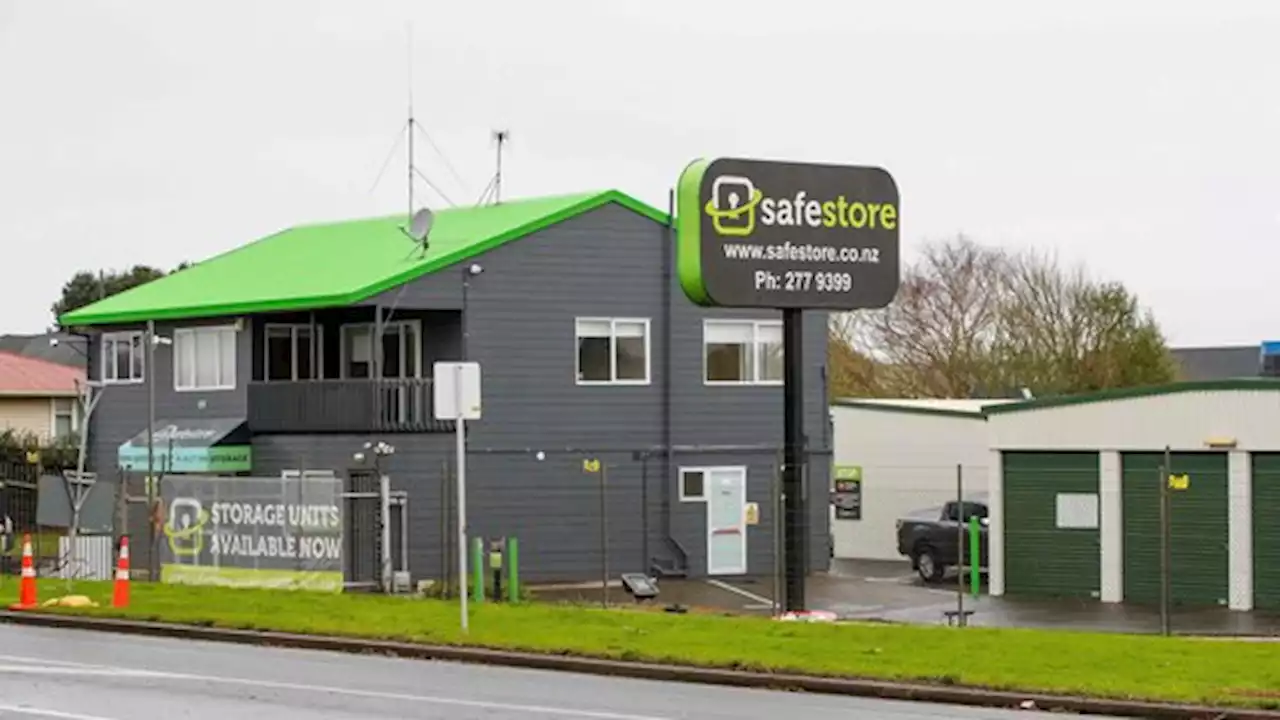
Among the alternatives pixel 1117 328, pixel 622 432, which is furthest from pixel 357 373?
pixel 1117 328

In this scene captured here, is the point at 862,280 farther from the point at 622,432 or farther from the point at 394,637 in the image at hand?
the point at 622,432

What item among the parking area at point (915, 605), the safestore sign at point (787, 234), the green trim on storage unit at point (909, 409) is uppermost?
the safestore sign at point (787, 234)

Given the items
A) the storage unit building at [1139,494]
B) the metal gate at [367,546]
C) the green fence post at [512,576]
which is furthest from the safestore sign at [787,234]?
the metal gate at [367,546]

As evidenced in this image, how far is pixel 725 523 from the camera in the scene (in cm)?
4462

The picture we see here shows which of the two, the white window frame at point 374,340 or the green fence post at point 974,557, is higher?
the white window frame at point 374,340

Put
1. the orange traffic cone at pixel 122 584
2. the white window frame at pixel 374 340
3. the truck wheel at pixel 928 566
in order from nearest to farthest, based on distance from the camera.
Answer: the orange traffic cone at pixel 122 584, the truck wheel at pixel 928 566, the white window frame at pixel 374 340

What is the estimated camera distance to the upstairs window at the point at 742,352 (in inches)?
1789

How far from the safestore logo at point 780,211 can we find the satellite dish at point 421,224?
44.7 feet

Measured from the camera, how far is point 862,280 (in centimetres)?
3128

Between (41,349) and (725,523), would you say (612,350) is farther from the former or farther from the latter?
(41,349)

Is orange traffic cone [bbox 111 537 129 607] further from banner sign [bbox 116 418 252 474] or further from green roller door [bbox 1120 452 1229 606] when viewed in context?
green roller door [bbox 1120 452 1229 606]

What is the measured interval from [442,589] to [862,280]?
904cm

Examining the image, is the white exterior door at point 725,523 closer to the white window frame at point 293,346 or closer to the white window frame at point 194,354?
the white window frame at point 293,346

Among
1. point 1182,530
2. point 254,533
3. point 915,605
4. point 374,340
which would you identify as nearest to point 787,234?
point 915,605
